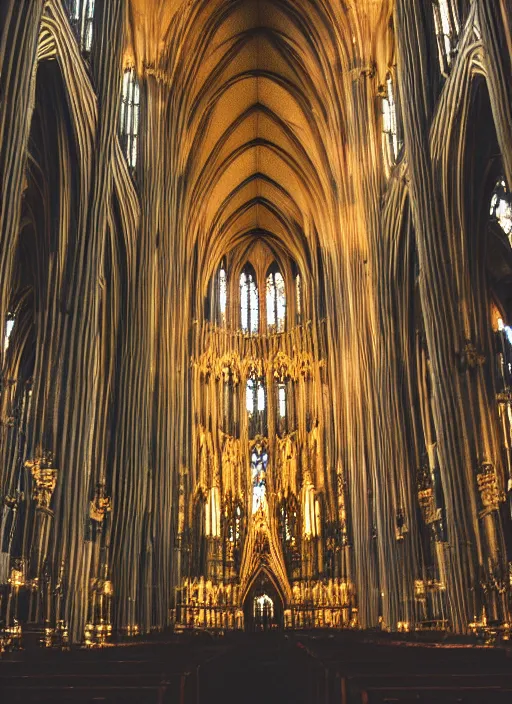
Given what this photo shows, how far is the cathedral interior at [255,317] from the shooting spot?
14.2 metres

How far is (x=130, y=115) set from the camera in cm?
2344

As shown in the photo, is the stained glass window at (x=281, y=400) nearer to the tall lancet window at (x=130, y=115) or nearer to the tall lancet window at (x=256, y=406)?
the tall lancet window at (x=256, y=406)

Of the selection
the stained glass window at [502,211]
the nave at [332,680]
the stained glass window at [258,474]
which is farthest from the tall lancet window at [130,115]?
the nave at [332,680]

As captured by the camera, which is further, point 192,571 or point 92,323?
point 192,571

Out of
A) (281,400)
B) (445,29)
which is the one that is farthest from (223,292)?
(445,29)

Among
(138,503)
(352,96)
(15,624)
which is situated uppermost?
(352,96)

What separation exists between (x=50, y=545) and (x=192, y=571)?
19.9 m

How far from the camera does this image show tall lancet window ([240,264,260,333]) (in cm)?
3972

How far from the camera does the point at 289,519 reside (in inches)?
1341

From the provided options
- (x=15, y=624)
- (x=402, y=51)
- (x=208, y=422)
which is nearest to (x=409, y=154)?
(x=402, y=51)

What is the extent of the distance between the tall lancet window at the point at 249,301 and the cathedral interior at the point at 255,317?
230 millimetres

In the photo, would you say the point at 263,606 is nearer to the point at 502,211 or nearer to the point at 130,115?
the point at 502,211

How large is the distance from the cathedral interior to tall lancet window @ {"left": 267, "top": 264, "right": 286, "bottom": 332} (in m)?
0.13

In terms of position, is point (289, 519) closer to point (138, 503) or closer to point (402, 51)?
point (138, 503)
